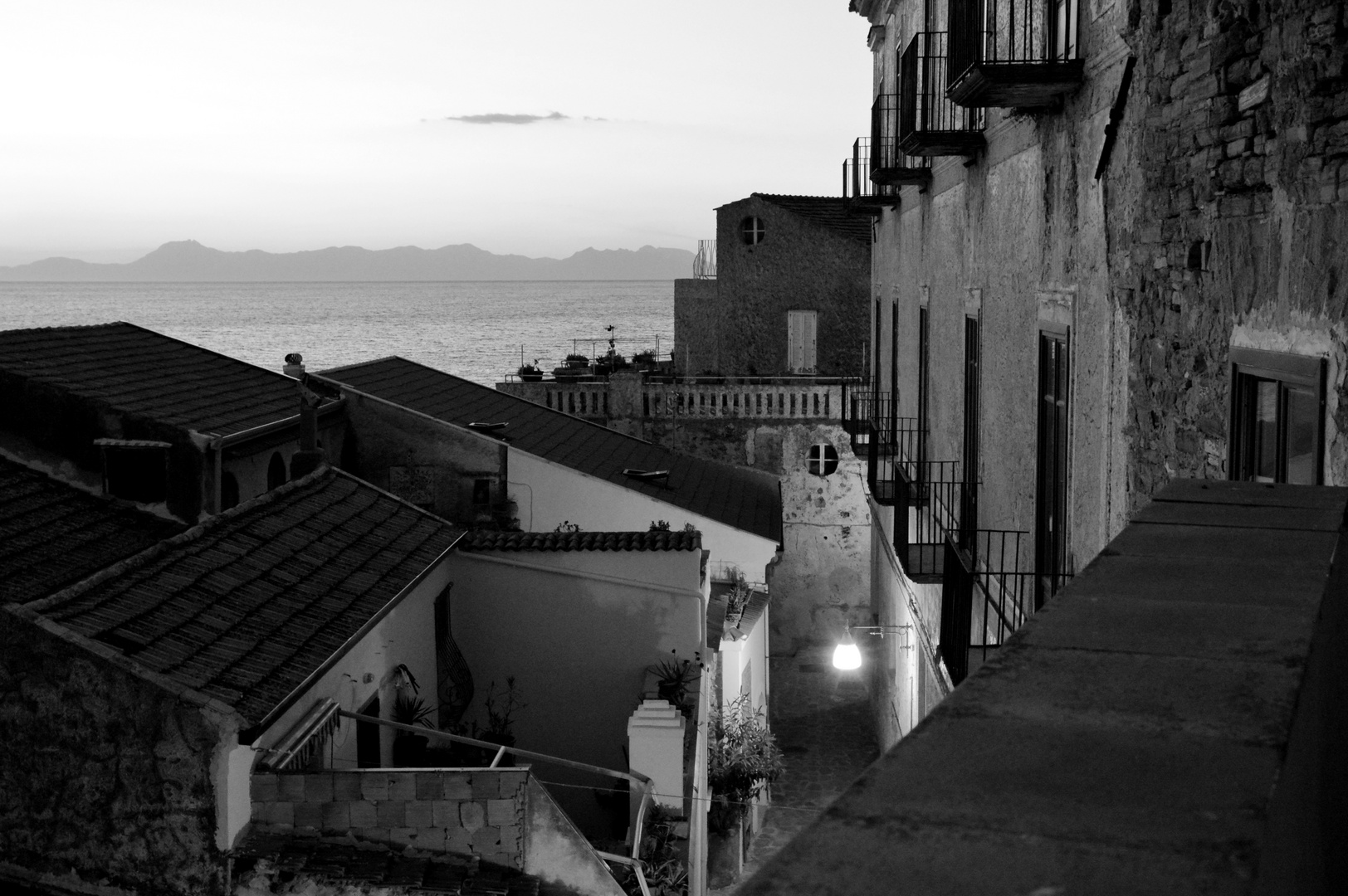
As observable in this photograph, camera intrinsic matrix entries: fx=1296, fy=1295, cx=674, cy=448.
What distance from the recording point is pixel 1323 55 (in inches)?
169

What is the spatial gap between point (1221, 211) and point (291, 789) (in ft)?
19.8

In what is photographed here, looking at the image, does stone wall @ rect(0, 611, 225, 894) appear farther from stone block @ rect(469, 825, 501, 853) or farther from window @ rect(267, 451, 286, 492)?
window @ rect(267, 451, 286, 492)

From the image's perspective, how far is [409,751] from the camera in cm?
1091

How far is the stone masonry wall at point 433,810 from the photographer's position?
26.0 feet

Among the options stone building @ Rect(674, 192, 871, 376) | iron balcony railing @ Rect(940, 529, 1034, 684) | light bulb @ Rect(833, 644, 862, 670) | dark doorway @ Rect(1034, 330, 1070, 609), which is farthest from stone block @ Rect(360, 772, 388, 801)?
stone building @ Rect(674, 192, 871, 376)

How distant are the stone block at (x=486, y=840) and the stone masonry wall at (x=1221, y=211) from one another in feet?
14.1

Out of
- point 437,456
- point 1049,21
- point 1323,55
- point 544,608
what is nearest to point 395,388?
point 437,456

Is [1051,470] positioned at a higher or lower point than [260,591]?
higher

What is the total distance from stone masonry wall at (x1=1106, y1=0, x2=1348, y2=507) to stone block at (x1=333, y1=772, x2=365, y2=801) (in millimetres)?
4836

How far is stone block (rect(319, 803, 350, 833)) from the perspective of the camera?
25.8 ft

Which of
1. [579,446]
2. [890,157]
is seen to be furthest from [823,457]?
[890,157]

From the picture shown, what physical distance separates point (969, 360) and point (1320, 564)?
30.8ft

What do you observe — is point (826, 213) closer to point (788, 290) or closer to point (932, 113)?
point (788, 290)

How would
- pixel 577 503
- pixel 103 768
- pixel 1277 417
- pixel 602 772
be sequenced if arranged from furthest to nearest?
pixel 577 503 → pixel 602 772 → pixel 103 768 → pixel 1277 417
